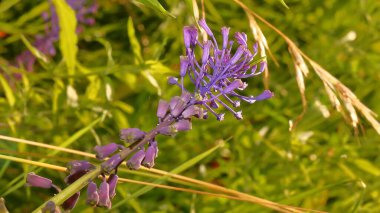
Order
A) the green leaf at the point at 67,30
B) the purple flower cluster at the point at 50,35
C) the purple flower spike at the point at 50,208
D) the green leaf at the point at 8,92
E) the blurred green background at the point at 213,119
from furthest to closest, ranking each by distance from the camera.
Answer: the purple flower cluster at the point at 50,35 → the blurred green background at the point at 213,119 → the green leaf at the point at 8,92 → the green leaf at the point at 67,30 → the purple flower spike at the point at 50,208

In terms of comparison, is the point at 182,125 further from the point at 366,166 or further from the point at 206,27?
the point at 366,166

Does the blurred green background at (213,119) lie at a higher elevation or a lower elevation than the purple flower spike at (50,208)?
lower

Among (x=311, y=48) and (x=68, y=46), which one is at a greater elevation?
(x=68, y=46)

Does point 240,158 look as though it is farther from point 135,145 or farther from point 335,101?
point 135,145

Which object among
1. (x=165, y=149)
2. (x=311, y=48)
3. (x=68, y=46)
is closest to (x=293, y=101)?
(x=311, y=48)

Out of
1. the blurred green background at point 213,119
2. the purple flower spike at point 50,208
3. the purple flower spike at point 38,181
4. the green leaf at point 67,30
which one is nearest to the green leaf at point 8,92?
the blurred green background at point 213,119

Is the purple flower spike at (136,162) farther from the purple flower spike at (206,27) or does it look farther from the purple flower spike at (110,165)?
the purple flower spike at (206,27)

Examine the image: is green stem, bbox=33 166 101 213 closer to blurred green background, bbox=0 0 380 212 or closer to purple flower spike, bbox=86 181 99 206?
purple flower spike, bbox=86 181 99 206
